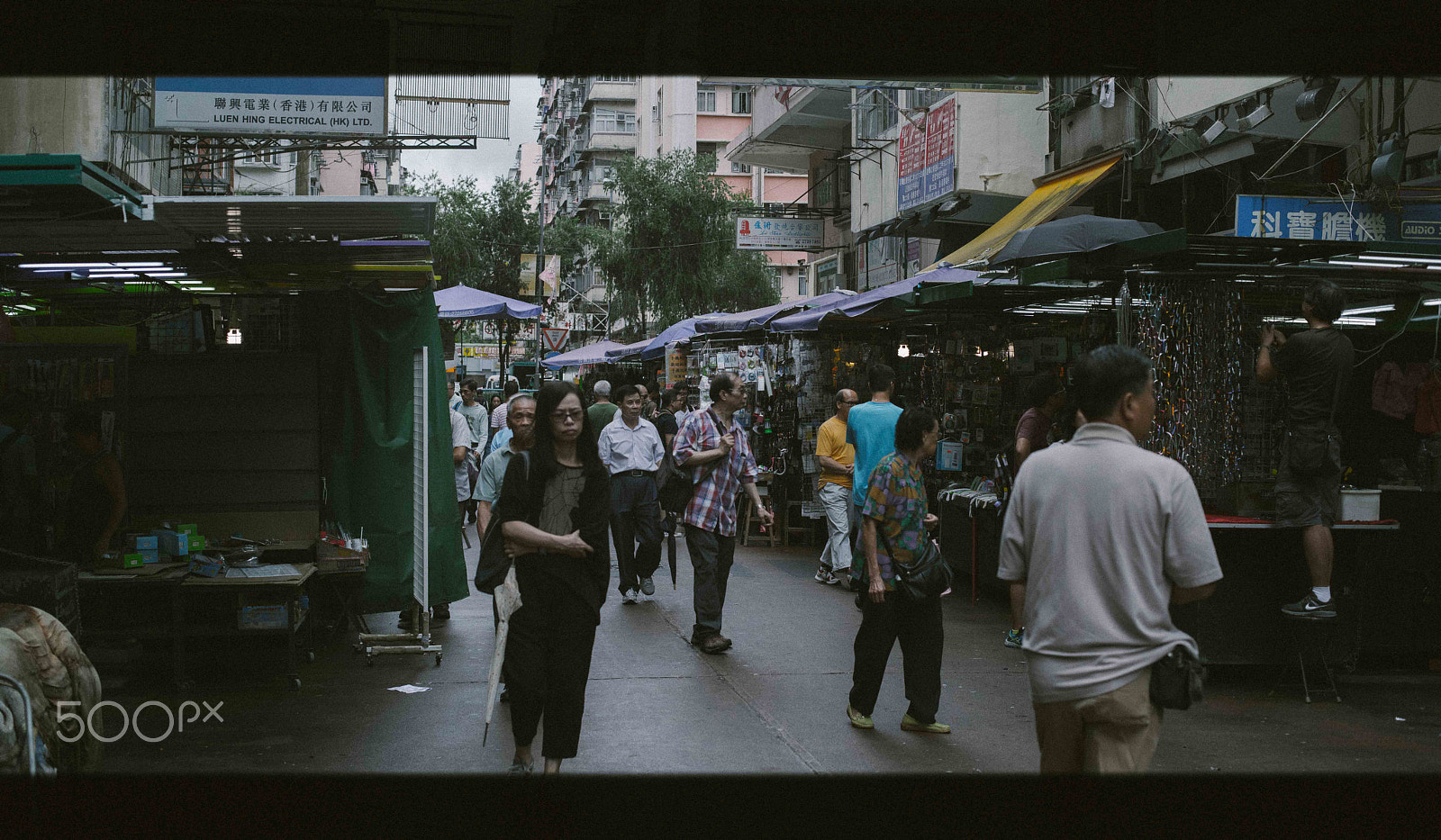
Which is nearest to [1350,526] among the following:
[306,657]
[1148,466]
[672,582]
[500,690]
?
[1148,466]

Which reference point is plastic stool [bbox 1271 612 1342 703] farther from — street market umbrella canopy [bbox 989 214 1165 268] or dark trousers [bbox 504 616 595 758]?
dark trousers [bbox 504 616 595 758]

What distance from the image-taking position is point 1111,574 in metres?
3.48

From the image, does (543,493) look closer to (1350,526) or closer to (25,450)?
(25,450)

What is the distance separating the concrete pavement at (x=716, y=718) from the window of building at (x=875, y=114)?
14327mm

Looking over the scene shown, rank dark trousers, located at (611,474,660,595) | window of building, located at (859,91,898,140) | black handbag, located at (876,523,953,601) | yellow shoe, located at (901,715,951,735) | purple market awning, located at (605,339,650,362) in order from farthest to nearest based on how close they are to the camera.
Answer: purple market awning, located at (605,339,650,362) < window of building, located at (859,91,898,140) < dark trousers, located at (611,474,660,595) < yellow shoe, located at (901,715,951,735) < black handbag, located at (876,523,953,601)

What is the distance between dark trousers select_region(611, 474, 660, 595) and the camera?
406 inches

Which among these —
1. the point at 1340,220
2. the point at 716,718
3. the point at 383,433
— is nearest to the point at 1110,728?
the point at 716,718

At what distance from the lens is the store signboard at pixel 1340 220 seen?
9758 millimetres

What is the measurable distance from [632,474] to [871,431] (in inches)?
87.0

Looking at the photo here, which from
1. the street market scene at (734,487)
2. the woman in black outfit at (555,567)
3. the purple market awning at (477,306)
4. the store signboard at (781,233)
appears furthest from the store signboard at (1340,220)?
the store signboard at (781,233)

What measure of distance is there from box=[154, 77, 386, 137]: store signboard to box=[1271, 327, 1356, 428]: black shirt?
786 cm

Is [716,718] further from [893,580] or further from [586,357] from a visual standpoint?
[586,357]

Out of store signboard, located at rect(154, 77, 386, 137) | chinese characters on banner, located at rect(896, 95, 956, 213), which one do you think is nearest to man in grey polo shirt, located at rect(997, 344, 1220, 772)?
store signboard, located at rect(154, 77, 386, 137)

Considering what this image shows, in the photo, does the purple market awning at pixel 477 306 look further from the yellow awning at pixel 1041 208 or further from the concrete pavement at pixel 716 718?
the yellow awning at pixel 1041 208
